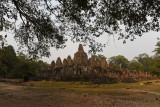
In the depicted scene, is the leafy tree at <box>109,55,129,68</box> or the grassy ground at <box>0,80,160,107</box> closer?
the grassy ground at <box>0,80,160,107</box>

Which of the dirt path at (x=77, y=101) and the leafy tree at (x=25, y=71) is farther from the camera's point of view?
the leafy tree at (x=25, y=71)

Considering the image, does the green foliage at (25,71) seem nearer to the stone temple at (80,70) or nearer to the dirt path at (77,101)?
the stone temple at (80,70)

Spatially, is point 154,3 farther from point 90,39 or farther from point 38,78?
point 38,78

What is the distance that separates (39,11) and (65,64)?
17.2m

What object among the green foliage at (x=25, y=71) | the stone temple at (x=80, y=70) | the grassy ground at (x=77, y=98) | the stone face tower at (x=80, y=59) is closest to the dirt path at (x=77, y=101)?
the grassy ground at (x=77, y=98)

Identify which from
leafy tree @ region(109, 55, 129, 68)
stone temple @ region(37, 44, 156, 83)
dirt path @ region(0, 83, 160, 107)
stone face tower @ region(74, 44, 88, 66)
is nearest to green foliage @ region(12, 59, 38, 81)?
stone temple @ region(37, 44, 156, 83)

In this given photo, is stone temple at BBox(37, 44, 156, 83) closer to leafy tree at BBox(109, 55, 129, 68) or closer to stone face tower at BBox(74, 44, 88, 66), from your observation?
stone face tower at BBox(74, 44, 88, 66)

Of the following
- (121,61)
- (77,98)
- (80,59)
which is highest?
(121,61)

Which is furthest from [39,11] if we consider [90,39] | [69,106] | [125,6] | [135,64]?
[135,64]

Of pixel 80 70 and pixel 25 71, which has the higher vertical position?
pixel 80 70

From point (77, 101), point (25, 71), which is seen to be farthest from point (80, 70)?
point (77, 101)

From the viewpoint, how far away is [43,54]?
412 inches

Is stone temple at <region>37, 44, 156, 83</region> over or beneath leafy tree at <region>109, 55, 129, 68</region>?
beneath

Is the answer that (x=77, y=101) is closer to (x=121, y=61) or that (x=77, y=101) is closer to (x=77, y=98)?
(x=77, y=98)
